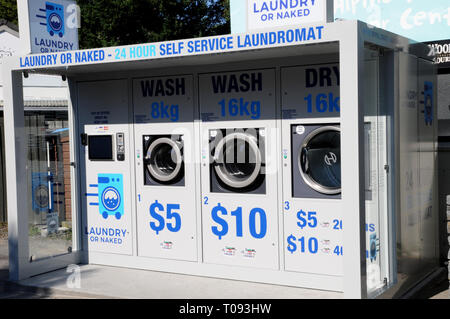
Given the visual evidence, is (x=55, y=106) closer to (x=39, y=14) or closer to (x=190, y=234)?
(x=39, y=14)

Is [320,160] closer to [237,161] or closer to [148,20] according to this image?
[237,161]

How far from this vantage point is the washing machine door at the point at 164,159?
6.71 metres

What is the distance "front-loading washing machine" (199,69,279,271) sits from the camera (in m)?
6.20

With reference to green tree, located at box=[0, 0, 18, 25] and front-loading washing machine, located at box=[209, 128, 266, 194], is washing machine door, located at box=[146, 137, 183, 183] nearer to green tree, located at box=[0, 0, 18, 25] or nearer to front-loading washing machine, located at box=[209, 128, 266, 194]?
front-loading washing machine, located at box=[209, 128, 266, 194]

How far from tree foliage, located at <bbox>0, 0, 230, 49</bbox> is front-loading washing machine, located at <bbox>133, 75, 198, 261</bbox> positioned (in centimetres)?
1483

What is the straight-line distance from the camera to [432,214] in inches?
264

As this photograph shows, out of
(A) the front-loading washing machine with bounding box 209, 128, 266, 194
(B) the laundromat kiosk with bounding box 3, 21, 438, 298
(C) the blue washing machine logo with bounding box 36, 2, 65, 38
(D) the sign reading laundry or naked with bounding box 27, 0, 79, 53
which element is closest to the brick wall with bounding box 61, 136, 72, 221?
(B) the laundromat kiosk with bounding box 3, 21, 438, 298

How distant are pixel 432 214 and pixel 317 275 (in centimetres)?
162

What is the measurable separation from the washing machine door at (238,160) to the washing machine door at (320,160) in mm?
487

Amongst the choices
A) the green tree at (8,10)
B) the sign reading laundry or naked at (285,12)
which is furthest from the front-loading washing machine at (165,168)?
the green tree at (8,10)

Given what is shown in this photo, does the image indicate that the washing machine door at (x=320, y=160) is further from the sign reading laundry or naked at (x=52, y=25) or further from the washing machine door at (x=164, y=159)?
the sign reading laundry or naked at (x=52, y=25)

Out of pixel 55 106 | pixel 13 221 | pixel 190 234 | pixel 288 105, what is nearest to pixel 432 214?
pixel 288 105

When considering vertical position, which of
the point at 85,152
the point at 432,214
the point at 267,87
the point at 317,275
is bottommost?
the point at 317,275

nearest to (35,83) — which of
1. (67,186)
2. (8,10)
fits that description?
(67,186)
